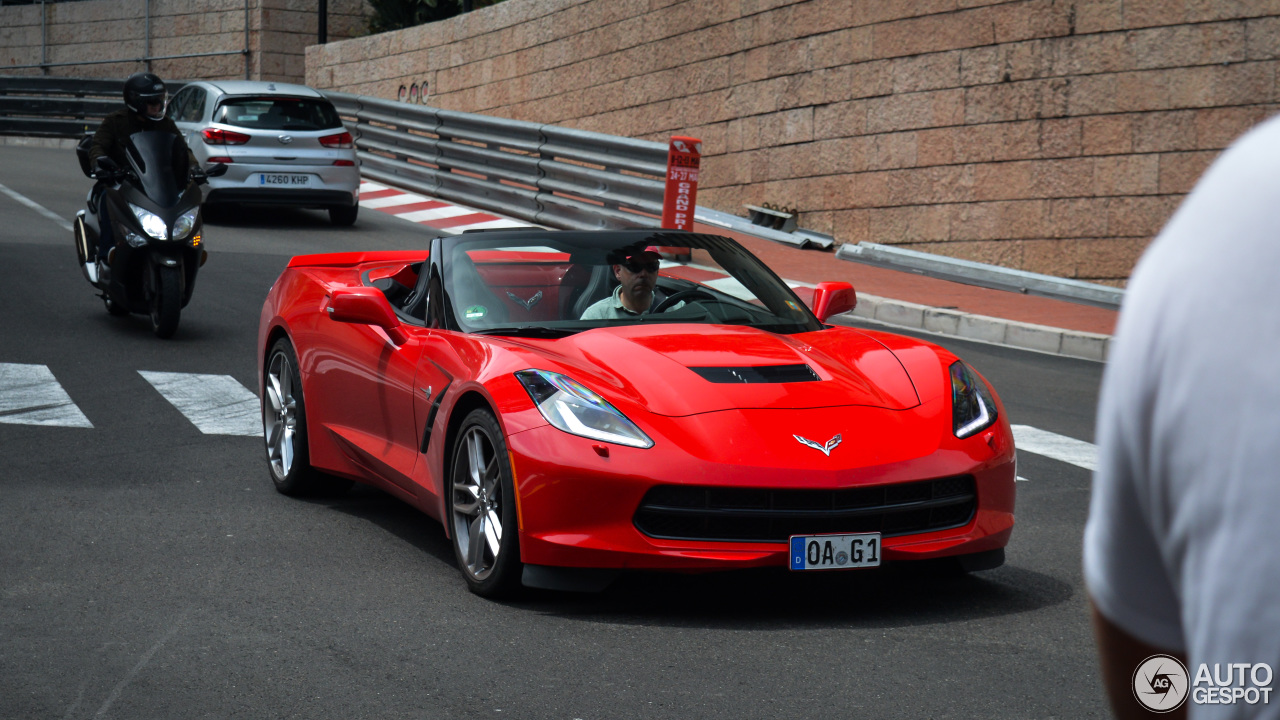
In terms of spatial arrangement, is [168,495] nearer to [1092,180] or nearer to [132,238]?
[132,238]

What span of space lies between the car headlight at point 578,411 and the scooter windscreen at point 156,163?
6.42m

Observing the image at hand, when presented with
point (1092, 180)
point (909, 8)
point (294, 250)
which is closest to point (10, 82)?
point (294, 250)

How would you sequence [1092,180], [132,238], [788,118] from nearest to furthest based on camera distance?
[132,238] < [1092,180] < [788,118]

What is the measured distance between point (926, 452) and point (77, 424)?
5046mm

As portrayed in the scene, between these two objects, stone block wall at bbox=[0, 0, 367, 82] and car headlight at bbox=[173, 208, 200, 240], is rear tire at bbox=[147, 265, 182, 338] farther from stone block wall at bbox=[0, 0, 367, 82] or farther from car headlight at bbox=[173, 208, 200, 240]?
stone block wall at bbox=[0, 0, 367, 82]

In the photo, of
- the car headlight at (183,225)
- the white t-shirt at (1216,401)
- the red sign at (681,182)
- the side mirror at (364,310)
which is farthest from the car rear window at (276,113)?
the white t-shirt at (1216,401)

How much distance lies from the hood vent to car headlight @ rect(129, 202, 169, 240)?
6433mm

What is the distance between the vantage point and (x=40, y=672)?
391 centimetres

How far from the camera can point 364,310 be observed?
226 inches

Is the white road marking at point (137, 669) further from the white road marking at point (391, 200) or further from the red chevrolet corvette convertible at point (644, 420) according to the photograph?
the white road marking at point (391, 200)

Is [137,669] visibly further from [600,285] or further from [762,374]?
[600,285]

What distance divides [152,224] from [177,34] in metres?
27.6

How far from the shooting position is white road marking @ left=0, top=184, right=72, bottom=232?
16.1 m

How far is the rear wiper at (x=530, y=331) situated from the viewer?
18.3 ft
